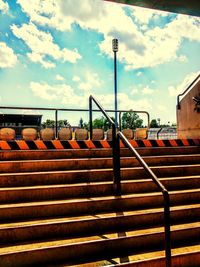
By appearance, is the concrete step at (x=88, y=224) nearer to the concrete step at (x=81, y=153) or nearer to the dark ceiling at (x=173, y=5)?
the concrete step at (x=81, y=153)

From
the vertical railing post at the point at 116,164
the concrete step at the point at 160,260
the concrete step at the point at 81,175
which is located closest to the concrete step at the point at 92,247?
the concrete step at the point at 160,260

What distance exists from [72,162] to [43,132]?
3860mm

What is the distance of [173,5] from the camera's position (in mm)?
6836

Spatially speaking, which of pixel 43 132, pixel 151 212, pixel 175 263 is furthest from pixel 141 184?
pixel 43 132

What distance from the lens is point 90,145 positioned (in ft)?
18.3

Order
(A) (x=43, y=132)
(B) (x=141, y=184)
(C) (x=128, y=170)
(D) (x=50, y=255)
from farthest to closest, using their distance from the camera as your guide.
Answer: (A) (x=43, y=132) < (C) (x=128, y=170) < (B) (x=141, y=184) < (D) (x=50, y=255)

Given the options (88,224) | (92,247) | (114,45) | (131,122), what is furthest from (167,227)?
(114,45)

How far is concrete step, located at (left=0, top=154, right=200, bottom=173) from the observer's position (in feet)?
14.8

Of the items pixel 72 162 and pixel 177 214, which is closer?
pixel 177 214

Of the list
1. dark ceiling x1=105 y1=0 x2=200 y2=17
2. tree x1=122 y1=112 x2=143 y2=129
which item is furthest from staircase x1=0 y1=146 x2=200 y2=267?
tree x1=122 y1=112 x2=143 y2=129

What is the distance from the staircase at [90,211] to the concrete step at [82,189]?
0.01m

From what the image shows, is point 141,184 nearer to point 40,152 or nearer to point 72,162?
point 72,162

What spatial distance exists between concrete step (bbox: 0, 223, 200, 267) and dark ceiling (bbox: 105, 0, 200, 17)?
222 inches

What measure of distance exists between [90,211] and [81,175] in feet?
2.74
